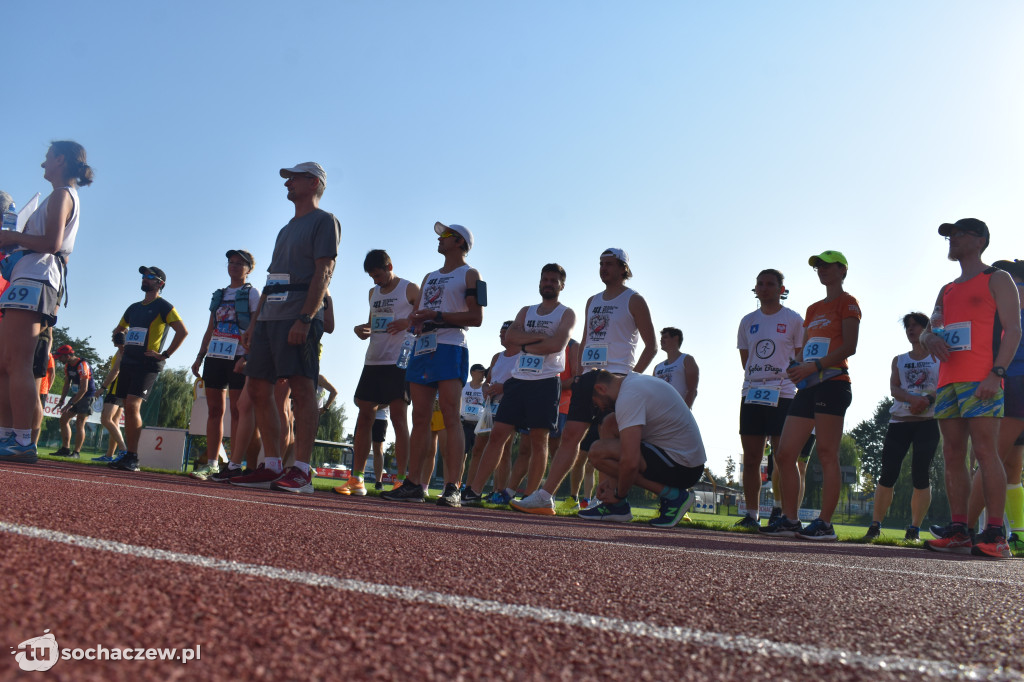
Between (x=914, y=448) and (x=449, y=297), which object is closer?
(x=449, y=297)

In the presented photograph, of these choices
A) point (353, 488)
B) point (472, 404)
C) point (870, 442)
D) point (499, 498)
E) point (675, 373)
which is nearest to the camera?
point (353, 488)

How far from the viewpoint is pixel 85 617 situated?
1261 mm

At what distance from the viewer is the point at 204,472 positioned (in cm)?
696

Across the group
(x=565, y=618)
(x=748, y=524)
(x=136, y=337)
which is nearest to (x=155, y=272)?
(x=136, y=337)

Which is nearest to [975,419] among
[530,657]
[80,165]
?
[530,657]

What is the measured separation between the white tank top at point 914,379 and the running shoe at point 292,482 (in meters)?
5.86

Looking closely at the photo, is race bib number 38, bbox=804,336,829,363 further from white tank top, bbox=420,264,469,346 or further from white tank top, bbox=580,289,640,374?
white tank top, bbox=420,264,469,346

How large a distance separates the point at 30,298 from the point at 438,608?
4.98 m

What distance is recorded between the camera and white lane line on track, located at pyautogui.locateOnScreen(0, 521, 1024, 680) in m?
1.42

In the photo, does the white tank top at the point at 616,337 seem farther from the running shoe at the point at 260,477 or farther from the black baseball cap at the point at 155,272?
the black baseball cap at the point at 155,272

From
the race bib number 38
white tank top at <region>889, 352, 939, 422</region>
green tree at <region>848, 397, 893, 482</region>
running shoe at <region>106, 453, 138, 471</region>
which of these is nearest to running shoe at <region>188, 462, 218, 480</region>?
running shoe at <region>106, 453, 138, 471</region>

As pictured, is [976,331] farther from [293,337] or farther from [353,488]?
[353,488]

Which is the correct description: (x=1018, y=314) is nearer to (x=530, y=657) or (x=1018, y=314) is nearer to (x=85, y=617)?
(x=530, y=657)

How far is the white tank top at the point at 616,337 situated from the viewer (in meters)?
6.17
